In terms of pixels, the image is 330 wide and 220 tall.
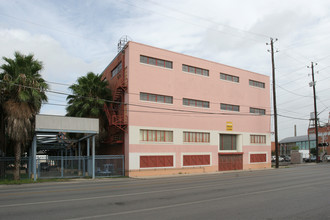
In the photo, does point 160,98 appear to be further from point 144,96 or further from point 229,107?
point 229,107

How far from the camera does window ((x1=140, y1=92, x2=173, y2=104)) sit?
29.9 metres

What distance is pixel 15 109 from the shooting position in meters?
22.1

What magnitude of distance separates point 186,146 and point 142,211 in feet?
74.6

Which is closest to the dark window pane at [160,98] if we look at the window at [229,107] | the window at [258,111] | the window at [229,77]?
the window at [229,107]

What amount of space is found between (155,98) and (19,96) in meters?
12.9

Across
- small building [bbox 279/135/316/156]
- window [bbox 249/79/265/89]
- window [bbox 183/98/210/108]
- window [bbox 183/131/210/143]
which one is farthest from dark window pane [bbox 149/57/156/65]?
small building [bbox 279/135/316/156]

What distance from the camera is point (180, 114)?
1258 inches

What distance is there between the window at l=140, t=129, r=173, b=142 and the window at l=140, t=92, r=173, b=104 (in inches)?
123

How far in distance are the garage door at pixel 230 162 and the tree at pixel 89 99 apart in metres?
14.1

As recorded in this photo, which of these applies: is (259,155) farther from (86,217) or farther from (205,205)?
(86,217)

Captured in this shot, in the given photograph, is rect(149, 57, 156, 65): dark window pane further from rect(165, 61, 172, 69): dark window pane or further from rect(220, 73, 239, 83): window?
rect(220, 73, 239, 83): window

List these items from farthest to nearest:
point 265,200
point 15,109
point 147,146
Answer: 1. point 147,146
2. point 15,109
3. point 265,200

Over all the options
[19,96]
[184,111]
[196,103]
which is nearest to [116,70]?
[184,111]

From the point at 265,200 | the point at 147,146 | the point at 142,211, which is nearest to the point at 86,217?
the point at 142,211
